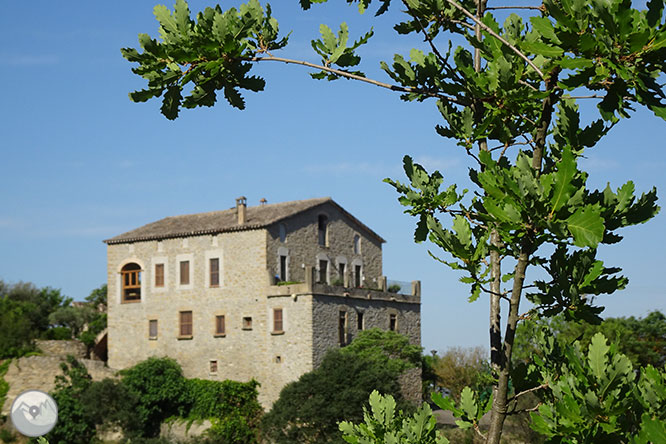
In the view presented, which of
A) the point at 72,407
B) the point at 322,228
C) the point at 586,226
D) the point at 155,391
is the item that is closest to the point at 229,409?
the point at 155,391

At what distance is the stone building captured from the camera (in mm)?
32469

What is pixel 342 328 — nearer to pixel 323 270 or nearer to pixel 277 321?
pixel 277 321

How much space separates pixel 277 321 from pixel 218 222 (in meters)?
6.16

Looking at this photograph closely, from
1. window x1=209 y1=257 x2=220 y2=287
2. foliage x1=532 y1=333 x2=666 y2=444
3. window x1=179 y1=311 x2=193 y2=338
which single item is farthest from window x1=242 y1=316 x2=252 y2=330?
foliage x1=532 y1=333 x2=666 y2=444

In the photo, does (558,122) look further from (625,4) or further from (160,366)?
(160,366)

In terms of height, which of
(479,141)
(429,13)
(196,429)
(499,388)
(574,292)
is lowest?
(196,429)

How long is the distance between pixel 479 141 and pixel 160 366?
3217 cm

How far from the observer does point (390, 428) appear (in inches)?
159

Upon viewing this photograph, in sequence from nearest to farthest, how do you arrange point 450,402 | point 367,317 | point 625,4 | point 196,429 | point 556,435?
point 625,4
point 556,435
point 450,402
point 196,429
point 367,317

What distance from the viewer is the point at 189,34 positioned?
11.6 feet

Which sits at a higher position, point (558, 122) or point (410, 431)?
point (558, 122)

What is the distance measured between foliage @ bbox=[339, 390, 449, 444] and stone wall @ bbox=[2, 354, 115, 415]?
1295 inches

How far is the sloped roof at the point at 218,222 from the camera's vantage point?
3438 cm

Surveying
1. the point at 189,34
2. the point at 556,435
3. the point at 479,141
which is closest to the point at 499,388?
the point at 556,435
